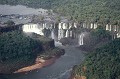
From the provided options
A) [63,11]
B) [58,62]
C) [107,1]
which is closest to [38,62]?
[58,62]

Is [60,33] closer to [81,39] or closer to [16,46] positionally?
[81,39]

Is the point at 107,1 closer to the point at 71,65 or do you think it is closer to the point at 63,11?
the point at 63,11

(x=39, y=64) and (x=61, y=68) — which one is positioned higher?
(x=39, y=64)

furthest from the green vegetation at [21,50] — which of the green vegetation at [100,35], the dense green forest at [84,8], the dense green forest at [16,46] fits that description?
the dense green forest at [84,8]

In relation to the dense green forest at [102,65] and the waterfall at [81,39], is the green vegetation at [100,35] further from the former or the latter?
the dense green forest at [102,65]

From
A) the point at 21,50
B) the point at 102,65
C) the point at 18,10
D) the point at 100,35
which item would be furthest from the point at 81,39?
the point at 18,10

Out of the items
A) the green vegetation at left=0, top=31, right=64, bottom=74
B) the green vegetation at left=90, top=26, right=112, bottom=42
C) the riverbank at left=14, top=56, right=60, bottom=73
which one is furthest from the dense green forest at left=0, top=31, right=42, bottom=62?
the green vegetation at left=90, top=26, right=112, bottom=42

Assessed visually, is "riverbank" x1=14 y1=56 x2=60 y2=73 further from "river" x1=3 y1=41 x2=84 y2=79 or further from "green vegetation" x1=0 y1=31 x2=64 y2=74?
"river" x1=3 y1=41 x2=84 y2=79
